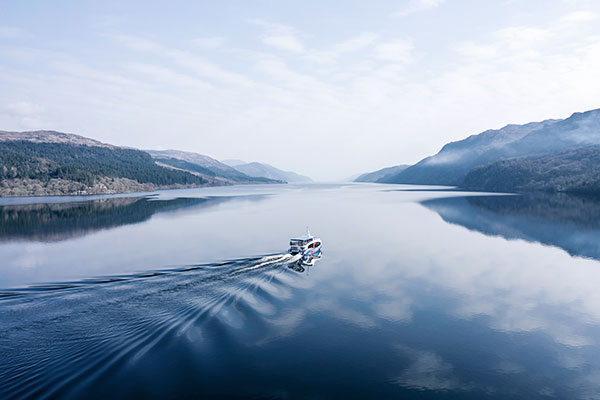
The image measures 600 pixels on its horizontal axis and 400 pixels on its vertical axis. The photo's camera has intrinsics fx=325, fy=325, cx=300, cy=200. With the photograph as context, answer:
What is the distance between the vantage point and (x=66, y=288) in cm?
3000

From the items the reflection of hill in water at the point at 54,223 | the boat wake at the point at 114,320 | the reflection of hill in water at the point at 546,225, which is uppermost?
the reflection of hill in water at the point at 54,223

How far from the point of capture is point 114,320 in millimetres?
22828

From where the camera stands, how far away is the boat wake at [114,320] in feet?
55.1

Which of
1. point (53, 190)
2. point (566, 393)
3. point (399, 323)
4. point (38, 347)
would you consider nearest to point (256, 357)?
point (399, 323)

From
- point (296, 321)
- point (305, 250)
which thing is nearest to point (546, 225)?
point (305, 250)

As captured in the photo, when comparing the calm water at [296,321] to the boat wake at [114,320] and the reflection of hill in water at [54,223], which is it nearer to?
the boat wake at [114,320]

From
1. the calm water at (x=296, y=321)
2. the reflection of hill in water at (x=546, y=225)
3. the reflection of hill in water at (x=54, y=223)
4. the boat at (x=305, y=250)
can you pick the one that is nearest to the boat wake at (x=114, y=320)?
the calm water at (x=296, y=321)

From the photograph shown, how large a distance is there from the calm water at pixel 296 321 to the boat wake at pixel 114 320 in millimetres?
102

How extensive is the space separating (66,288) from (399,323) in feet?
97.1

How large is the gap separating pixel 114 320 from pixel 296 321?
12.9m

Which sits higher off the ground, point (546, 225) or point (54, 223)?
point (54, 223)

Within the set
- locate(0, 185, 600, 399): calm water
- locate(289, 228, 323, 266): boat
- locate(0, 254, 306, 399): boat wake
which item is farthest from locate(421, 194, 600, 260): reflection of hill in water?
locate(0, 254, 306, 399): boat wake

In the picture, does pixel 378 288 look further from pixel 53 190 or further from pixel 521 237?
pixel 53 190

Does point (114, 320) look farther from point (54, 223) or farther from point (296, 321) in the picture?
point (54, 223)
